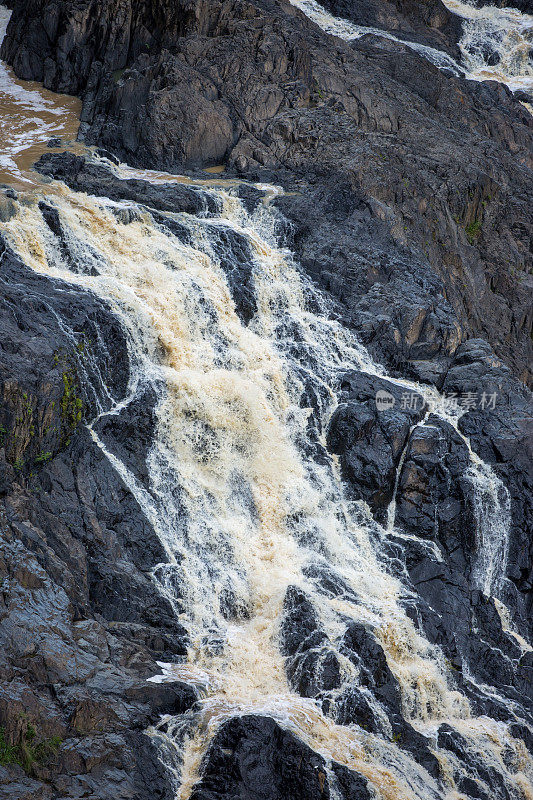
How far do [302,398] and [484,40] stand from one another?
33.4 metres

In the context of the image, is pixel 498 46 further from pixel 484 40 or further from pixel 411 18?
pixel 411 18

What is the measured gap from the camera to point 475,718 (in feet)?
52.4

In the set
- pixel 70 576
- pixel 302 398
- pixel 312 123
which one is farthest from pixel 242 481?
pixel 312 123

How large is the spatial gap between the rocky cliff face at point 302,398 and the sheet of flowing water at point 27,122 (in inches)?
30.8

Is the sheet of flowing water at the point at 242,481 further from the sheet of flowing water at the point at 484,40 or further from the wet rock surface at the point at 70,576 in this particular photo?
the sheet of flowing water at the point at 484,40

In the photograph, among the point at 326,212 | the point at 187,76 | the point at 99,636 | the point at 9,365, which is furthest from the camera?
the point at 187,76

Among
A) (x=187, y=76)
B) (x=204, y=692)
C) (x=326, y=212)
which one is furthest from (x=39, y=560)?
(x=187, y=76)

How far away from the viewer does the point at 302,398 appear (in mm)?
20438

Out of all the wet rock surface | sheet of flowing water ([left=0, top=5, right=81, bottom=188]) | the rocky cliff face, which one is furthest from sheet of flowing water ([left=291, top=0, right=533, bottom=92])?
the wet rock surface

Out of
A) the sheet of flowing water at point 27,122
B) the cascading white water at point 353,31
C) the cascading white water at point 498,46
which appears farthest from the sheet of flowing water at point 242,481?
the cascading white water at point 498,46

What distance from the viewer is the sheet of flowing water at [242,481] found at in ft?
47.3

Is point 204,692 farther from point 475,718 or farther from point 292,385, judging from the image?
point 292,385

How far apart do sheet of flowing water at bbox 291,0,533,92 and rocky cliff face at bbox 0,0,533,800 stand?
4540 mm

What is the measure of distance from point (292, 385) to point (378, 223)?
27.5 ft
